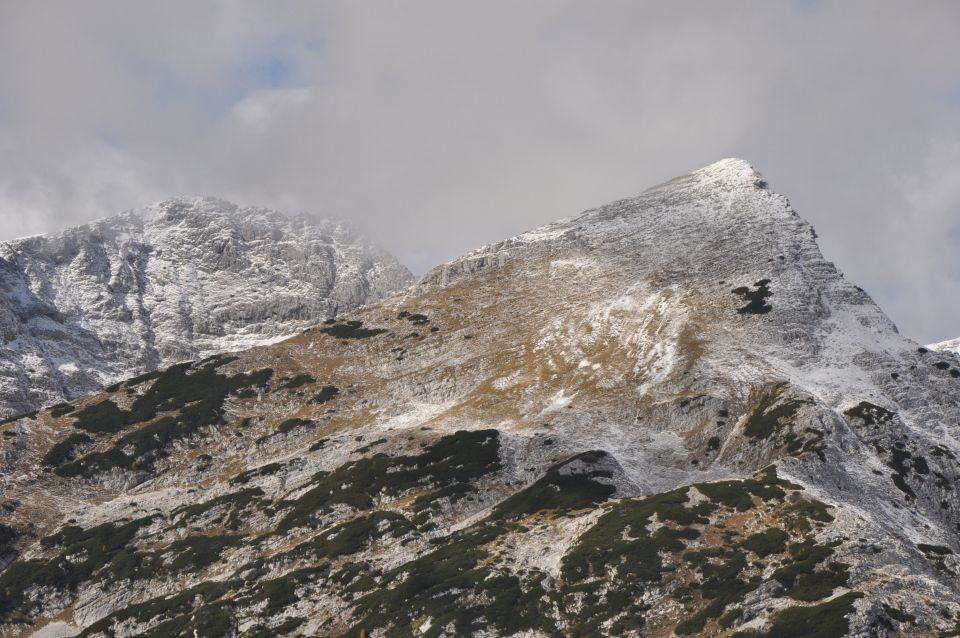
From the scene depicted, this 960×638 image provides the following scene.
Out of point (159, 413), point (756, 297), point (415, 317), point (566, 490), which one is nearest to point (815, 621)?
point (566, 490)

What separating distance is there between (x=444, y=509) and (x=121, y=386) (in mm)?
74121

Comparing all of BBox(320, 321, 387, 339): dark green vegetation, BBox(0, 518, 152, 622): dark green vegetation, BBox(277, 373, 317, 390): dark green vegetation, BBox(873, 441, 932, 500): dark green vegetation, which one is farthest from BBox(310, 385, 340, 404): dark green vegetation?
BBox(873, 441, 932, 500): dark green vegetation

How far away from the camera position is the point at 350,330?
14250 centimetres

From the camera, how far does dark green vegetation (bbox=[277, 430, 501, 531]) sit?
286ft

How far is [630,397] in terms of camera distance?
103562mm

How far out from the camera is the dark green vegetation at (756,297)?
378ft

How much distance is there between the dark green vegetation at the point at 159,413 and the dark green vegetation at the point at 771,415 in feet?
237

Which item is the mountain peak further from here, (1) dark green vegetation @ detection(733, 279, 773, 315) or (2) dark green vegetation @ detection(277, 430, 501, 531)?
(2) dark green vegetation @ detection(277, 430, 501, 531)

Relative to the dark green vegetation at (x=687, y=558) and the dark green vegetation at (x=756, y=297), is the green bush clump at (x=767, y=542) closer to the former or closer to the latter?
the dark green vegetation at (x=687, y=558)

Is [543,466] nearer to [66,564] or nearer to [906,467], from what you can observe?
[906,467]

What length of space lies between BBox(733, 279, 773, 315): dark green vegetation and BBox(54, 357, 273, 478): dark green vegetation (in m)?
72.5

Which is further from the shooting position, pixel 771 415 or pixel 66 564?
pixel 771 415

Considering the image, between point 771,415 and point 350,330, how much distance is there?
7694 centimetres

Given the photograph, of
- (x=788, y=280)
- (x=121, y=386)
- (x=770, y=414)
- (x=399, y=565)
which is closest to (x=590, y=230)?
(x=788, y=280)
